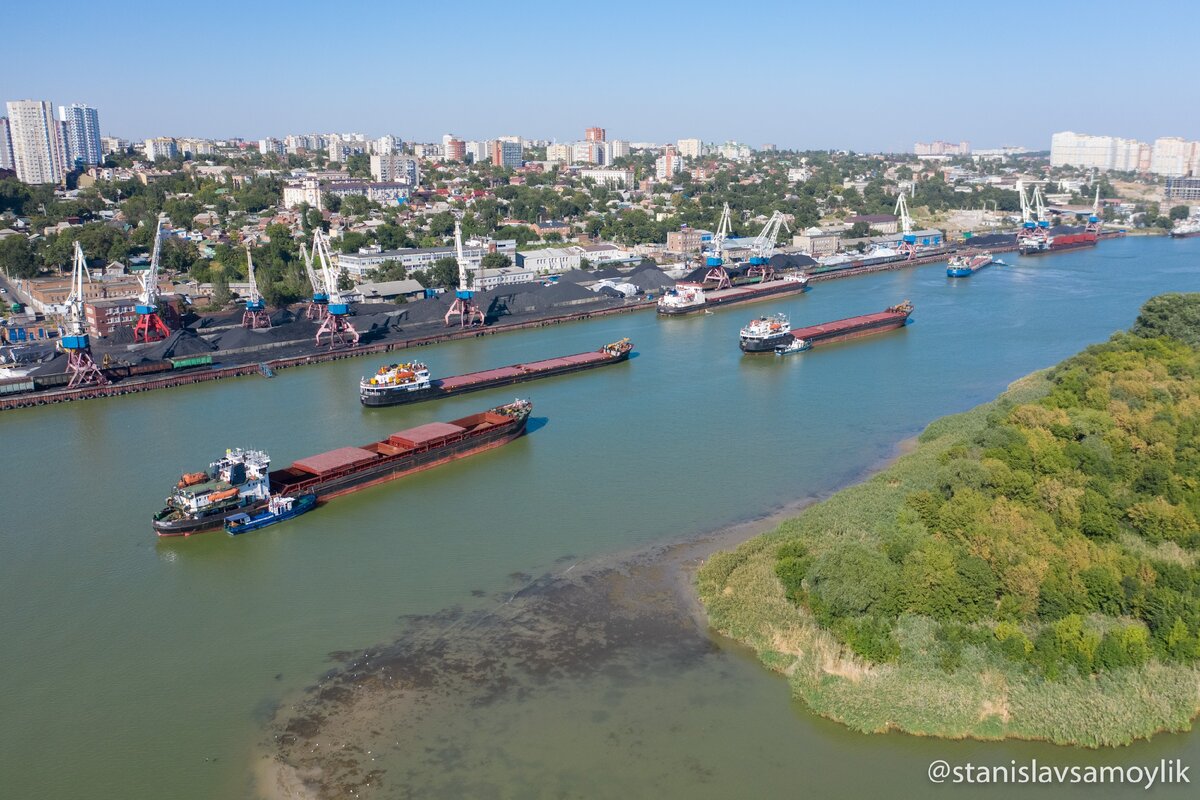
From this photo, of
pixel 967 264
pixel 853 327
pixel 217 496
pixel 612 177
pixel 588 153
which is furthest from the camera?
pixel 588 153

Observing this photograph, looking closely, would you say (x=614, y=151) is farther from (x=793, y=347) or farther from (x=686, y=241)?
(x=793, y=347)

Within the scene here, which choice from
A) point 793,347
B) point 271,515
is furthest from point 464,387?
point 793,347

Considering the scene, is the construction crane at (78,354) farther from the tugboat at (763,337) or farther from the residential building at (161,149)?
the residential building at (161,149)

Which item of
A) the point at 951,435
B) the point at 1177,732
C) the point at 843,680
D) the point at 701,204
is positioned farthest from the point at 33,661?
the point at 701,204

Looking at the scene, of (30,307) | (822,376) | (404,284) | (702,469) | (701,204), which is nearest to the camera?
(702,469)

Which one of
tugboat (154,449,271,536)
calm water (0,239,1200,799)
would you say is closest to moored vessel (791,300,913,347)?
calm water (0,239,1200,799)

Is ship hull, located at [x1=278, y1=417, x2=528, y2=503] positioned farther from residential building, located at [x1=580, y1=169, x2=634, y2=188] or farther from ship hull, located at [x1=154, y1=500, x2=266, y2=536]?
residential building, located at [x1=580, y1=169, x2=634, y2=188]

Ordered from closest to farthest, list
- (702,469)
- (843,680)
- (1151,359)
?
(843,680) < (702,469) < (1151,359)

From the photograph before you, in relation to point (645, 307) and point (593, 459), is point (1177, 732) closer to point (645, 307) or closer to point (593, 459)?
point (593, 459)
